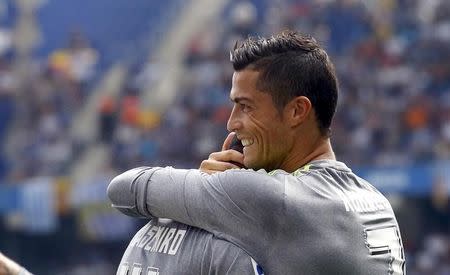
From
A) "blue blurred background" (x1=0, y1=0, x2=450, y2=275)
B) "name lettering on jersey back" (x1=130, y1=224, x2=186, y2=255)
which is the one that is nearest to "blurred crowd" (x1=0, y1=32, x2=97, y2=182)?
"blue blurred background" (x1=0, y1=0, x2=450, y2=275)

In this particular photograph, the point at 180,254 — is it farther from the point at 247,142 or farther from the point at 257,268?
the point at 247,142

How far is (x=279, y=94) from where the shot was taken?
293cm

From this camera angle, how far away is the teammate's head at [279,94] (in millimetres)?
2928

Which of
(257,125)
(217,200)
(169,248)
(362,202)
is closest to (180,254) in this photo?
(169,248)

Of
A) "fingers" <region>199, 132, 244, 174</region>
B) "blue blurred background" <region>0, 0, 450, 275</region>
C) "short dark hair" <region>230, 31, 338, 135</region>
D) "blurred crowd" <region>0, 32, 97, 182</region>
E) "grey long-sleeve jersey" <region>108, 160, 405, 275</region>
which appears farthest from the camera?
"blurred crowd" <region>0, 32, 97, 182</region>

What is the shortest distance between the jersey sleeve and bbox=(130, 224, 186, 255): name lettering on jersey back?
0.05 metres

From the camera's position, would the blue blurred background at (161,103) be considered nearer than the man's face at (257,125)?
No

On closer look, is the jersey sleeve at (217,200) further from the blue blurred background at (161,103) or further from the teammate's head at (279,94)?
the blue blurred background at (161,103)

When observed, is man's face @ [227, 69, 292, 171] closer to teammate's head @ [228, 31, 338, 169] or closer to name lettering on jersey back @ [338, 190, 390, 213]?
teammate's head @ [228, 31, 338, 169]

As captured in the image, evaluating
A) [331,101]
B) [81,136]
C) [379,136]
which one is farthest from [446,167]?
[331,101]

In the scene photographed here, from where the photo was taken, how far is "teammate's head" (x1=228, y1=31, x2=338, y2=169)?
2928mm

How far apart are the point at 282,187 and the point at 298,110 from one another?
0.23 meters

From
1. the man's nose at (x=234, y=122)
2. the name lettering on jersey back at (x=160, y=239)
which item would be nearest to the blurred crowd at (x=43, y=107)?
the name lettering on jersey back at (x=160, y=239)

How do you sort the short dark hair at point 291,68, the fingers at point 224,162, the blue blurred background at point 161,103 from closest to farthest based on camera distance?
the short dark hair at point 291,68 → the fingers at point 224,162 → the blue blurred background at point 161,103
